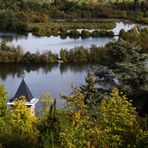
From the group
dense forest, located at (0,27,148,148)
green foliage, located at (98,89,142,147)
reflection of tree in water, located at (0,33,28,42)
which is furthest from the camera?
reflection of tree in water, located at (0,33,28,42)

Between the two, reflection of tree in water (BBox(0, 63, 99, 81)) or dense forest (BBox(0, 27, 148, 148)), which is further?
reflection of tree in water (BBox(0, 63, 99, 81))

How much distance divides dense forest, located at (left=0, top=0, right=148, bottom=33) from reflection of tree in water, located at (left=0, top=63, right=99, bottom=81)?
7.41 m

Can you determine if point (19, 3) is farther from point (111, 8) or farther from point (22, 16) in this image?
point (111, 8)

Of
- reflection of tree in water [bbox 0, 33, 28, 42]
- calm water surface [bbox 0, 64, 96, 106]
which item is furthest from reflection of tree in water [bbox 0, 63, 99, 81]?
reflection of tree in water [bbox 0, 33, 28, 42]

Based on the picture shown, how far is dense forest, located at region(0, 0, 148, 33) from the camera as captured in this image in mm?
24109

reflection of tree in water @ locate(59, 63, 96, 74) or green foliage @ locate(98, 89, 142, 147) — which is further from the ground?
green foliage @ locate(98, 89, 142, 147)

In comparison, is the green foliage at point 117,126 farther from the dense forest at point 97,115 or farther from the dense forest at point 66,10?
the dense forest at point 66,10

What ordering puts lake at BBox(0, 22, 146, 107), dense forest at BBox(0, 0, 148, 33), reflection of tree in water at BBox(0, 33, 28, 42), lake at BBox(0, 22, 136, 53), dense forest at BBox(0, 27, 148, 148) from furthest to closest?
dense forest at BBox(0, 0, 148, 33) < reflection of tree in water at BBox(0, 33, 28, 42) < lake at BBox(0, 22, 136, 53) < lake at BBox(0, 22, 146, 107) < dense forest at BBox(0, 27, 148, 148)

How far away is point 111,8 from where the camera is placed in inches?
1075

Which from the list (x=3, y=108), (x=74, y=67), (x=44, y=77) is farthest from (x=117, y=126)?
(x=74, y=67)

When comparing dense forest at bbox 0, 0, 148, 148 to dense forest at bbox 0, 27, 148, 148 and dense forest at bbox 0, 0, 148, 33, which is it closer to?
dense forest at bbox 0, 27, 148, 148

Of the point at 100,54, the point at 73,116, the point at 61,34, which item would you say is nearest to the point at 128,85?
the point at 73,116

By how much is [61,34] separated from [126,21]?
559 centimetres

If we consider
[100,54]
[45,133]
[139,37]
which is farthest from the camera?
[139,37]
